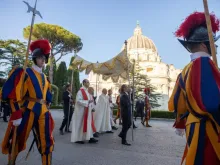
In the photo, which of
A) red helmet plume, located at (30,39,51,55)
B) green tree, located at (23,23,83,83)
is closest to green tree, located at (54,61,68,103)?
green tree, located at (23,23,83,83)

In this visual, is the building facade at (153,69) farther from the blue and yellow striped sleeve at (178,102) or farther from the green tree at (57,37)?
the blue and yellow striped sleeve at (178,102)

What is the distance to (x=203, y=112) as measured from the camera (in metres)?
1.93

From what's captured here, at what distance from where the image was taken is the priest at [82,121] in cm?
679

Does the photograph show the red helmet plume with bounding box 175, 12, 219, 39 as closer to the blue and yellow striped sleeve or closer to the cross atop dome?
the blue and yellow striped sleeve

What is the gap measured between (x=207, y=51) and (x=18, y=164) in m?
3.72

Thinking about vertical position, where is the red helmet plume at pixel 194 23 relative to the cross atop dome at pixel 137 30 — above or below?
below

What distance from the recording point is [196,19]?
242cm

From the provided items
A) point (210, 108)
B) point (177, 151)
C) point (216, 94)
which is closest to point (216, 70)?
point (216, 94)

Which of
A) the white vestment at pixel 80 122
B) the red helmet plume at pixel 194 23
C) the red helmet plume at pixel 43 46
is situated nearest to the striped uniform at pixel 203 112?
the red helmet plume at pixel 194 23

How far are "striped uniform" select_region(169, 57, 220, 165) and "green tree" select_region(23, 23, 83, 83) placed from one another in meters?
33.8

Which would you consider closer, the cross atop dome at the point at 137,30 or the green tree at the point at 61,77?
the green tree at the point at 61,77

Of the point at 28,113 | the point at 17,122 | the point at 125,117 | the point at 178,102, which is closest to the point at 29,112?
the point at 28,113

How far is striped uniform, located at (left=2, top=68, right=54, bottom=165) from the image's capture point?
322 cm

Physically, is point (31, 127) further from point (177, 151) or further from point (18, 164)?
point (177, 151)
